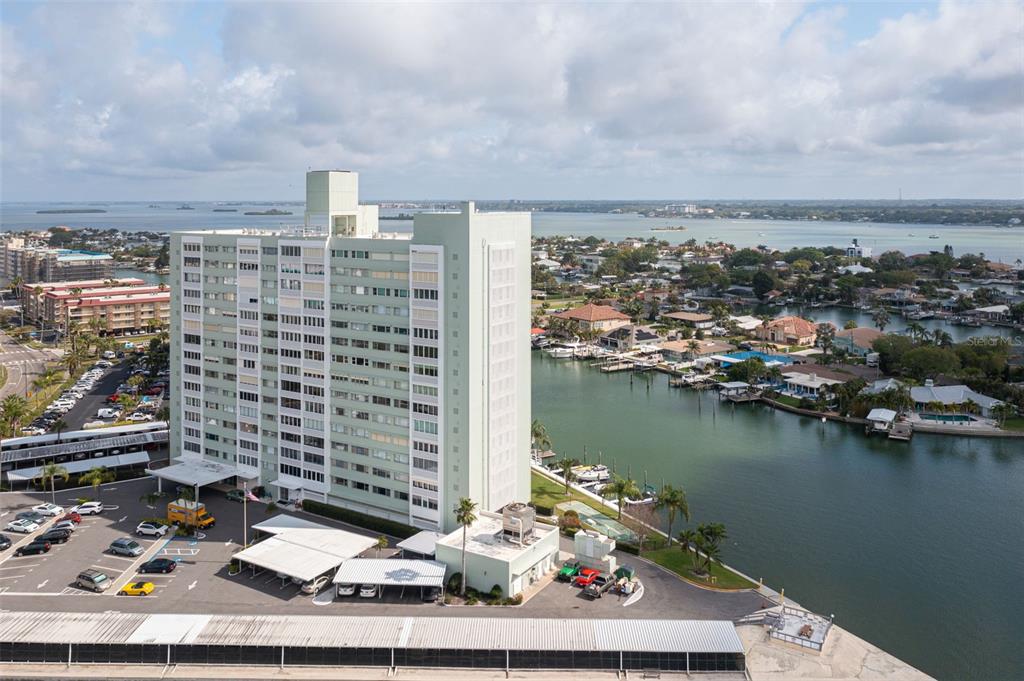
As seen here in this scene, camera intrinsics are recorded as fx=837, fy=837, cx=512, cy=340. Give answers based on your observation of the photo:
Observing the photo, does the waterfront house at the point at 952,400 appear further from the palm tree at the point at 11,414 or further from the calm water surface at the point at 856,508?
the palm tree at the point at 11,414

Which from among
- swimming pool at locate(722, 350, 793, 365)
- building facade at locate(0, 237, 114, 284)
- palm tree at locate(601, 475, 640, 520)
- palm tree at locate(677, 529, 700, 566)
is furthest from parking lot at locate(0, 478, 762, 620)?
building facade at locate(0, 237, 114, 284)

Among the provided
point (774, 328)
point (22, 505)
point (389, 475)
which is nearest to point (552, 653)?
point (389, 475)

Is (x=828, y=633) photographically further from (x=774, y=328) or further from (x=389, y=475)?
(x=774, y=328)

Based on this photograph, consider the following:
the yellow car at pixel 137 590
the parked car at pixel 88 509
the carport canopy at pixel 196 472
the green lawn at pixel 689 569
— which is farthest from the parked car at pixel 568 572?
the parked car at pixel 88 509

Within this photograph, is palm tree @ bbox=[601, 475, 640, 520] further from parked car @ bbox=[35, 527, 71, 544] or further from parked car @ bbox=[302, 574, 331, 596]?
parked car @ bbox=[35, 527, 71, 544]

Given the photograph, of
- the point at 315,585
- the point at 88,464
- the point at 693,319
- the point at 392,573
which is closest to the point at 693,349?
the point at 693,319
